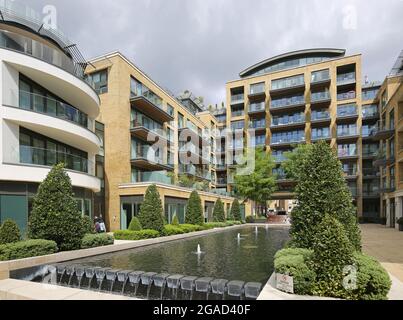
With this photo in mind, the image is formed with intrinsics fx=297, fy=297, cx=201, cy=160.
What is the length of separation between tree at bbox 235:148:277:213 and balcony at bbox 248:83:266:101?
1436 centimetres

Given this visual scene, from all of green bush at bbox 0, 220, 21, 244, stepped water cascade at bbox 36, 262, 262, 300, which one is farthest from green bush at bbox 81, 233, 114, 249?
stepped water cascade at bbox 36, 262, 262, 300

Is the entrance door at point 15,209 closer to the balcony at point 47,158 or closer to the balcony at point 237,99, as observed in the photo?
the balcony at point 47,158

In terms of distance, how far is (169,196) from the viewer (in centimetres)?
3027

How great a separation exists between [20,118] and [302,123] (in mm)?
46994

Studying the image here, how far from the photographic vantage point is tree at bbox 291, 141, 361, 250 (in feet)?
29.8

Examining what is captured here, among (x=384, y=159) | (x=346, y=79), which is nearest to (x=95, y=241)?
(x=384, y=159)

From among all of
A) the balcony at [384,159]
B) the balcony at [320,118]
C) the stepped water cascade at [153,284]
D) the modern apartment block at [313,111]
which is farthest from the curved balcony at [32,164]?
the balcony at [320,118]

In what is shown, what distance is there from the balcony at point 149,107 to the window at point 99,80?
3104 mm

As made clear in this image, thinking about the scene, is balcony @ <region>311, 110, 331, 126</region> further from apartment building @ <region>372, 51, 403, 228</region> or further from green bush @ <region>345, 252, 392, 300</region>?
green bush @ <region>345, 252, 392, 300</region>

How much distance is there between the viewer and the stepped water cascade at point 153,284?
29.0 ft

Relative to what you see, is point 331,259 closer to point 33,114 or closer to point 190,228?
point 33,114

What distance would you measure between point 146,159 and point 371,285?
2667cm

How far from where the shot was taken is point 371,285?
6.85 metres

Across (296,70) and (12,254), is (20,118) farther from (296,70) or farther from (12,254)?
(296,70)
